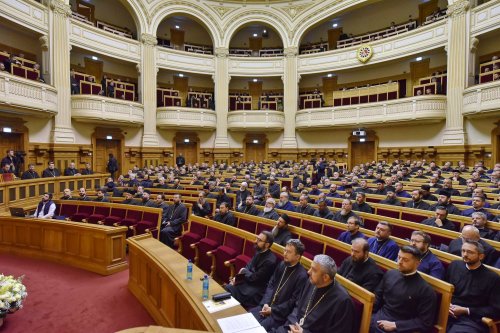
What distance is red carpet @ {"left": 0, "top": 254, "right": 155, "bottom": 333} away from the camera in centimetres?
280

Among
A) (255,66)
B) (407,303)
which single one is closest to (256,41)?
(255,66)

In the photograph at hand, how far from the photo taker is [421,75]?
38.4 ft

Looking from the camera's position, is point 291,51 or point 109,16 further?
point 291,51

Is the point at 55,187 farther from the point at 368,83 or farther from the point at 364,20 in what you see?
the point at 364,20

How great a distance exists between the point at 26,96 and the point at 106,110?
261 centimetres

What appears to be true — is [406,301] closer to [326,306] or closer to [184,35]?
[326,306]

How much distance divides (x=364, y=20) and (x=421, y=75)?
3453 millimetres

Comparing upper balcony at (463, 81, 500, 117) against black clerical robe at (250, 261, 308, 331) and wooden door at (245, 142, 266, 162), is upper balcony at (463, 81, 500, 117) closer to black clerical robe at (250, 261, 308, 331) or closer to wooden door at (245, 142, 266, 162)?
wooden door at (245, 142, 266, 162)

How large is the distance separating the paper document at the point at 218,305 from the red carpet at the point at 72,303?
113cm

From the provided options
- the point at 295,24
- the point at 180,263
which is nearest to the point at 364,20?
the point at 295,24

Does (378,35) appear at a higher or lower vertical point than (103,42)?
higher

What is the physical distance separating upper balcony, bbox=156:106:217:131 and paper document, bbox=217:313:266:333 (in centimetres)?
1112

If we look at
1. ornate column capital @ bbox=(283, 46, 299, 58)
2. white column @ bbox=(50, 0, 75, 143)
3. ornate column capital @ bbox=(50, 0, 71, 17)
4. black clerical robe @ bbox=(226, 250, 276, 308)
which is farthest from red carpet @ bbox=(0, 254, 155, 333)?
ornate column capital @ bbox=(283, 46, 299, 58)

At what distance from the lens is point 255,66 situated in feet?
44.9
